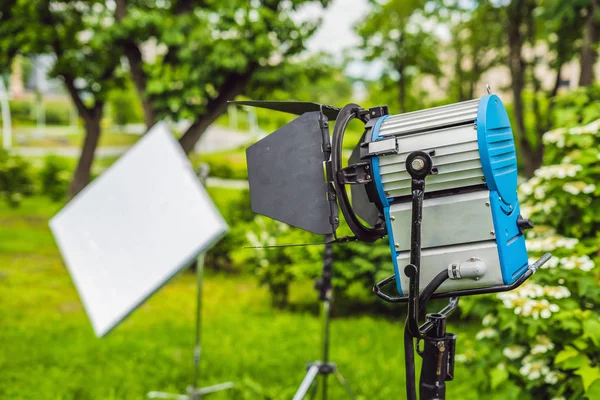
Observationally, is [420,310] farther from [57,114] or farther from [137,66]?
[57,114]

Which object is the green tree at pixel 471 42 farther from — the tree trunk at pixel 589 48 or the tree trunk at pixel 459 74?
the tree trunk at pixel 589 48

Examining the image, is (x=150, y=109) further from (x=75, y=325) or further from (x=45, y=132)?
(x=45, y=132)

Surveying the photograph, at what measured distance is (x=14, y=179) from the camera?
490 inches

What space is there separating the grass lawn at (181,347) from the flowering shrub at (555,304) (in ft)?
1.08

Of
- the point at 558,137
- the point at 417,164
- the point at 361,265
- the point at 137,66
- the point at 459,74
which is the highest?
the point at 137,66

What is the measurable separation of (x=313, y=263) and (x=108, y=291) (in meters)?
3.21

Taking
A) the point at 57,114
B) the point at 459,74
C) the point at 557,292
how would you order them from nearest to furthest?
1. the point at 557,292
2. the point at 459,74
3. the point at 57,114

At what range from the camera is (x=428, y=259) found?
49.4 inches

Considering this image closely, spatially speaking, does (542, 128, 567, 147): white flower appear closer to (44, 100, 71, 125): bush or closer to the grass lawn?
the grass lawn

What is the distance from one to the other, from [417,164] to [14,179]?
1300 cm

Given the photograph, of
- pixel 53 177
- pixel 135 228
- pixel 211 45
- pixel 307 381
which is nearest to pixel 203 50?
pixel 211 45

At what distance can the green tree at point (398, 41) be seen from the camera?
29.7 feet

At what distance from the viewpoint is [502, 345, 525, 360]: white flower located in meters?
2.36

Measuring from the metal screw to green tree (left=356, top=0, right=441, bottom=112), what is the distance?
8085mm
